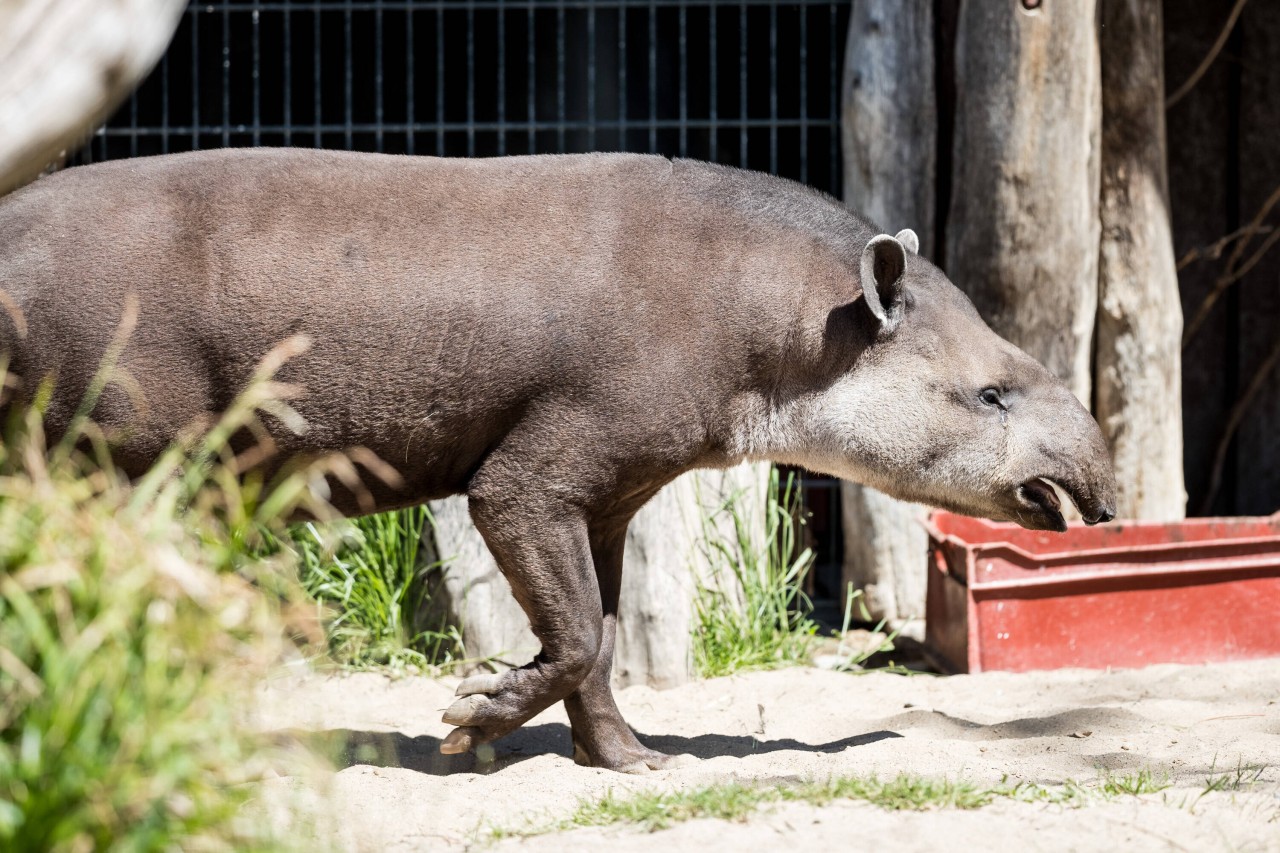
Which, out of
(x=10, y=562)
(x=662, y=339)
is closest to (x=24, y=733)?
(x=10, y=562)

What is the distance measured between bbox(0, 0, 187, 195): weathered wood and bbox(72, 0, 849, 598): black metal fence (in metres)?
4.93

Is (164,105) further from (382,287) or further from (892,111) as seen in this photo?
(382,287)

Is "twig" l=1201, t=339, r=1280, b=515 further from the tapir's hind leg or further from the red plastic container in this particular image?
the tapir's hind leg

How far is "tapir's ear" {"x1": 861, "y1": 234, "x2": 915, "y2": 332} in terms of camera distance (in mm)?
4254

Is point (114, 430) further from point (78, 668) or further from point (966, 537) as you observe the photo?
point (966, 537)

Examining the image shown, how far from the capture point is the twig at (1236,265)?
22.6 ft

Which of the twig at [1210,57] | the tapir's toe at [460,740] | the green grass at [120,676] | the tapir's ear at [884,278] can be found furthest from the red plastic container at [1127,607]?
the green grass at [120,676]

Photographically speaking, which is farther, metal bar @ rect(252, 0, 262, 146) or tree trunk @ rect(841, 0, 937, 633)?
metal bar @ rect(252, 0, 262, 146)

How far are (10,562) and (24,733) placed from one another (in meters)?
0.31

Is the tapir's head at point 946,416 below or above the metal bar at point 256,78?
below

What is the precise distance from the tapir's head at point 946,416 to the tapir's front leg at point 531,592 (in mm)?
828

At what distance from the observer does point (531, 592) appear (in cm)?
414

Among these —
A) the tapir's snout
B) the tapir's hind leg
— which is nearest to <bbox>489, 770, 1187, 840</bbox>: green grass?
the tapir's hind leg

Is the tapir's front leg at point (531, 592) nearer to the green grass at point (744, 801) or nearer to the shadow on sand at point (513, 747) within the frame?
the shadow on sand at point (513, 747)
